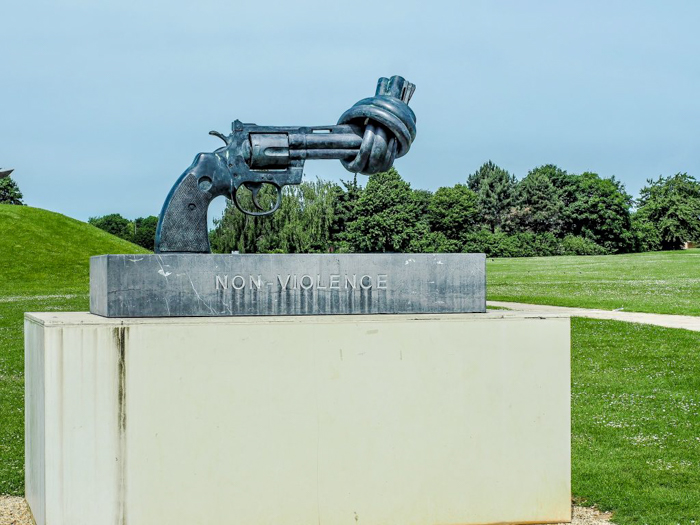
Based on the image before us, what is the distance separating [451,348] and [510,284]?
27.4 metres

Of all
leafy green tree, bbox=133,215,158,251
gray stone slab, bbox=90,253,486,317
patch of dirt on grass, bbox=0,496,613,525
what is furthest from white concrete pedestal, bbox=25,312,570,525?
leafy green tree, bbox=133,215,158,251

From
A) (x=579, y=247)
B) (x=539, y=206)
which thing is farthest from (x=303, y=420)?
(x=539, y=206)

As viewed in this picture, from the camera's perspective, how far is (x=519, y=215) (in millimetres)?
78875

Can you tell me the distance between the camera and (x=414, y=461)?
595cm

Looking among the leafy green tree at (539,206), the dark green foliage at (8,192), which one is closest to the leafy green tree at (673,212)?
the leafy green tree at (539,206)

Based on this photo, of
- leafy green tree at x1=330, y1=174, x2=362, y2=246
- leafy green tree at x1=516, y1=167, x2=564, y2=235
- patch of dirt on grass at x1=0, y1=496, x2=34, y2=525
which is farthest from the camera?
leafy green tree at x1=516, y1=167, x2=564, y2=235

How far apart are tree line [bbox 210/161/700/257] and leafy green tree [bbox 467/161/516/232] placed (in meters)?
0.09

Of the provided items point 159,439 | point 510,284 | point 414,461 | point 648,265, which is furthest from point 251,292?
point 648,265

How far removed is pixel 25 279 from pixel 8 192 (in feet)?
145

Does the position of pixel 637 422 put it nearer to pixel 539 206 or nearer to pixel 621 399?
pixel 621 399

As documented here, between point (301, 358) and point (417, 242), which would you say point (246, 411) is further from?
point (417, 242)

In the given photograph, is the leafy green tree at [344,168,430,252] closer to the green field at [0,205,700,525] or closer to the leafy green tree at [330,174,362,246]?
the leafy green tree at [330,174,362,246]

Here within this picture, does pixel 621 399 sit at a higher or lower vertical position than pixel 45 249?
lower

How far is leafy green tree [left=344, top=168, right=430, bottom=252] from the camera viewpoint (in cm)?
5716
